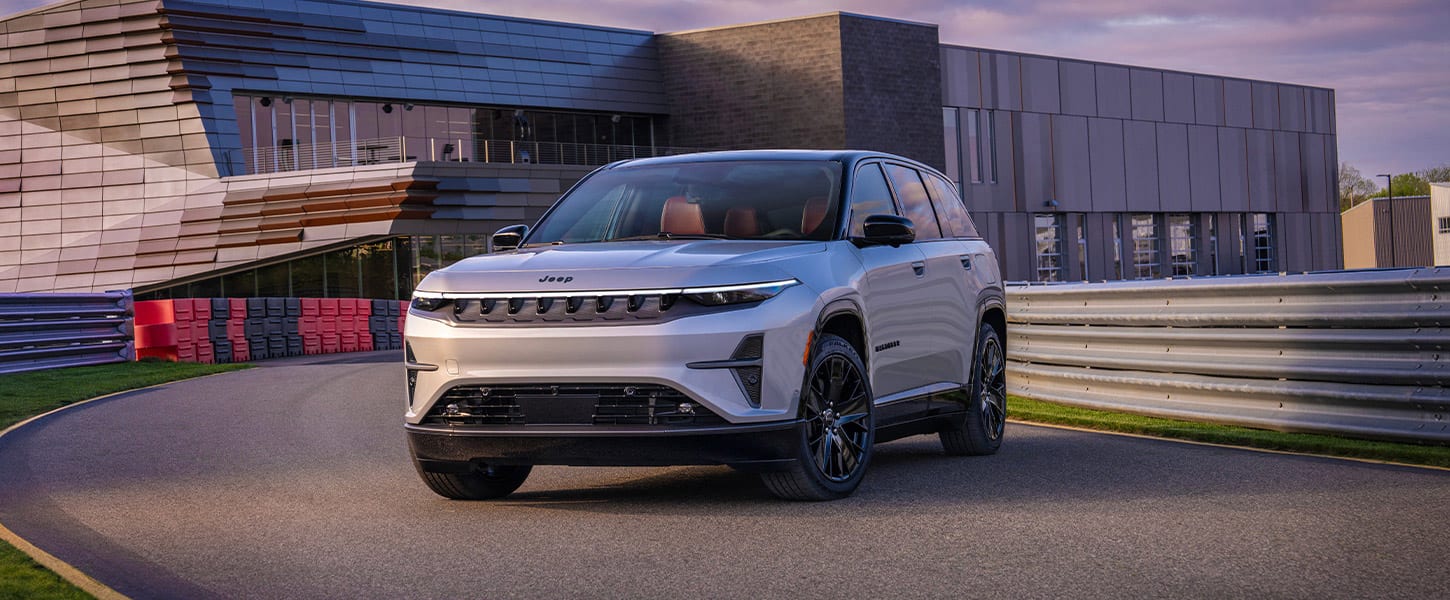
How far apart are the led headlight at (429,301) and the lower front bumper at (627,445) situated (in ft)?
1.97

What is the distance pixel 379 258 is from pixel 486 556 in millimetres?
50219

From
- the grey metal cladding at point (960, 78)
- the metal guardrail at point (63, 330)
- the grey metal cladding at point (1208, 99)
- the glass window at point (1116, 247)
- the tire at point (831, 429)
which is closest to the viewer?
the tire at point (831, 429)

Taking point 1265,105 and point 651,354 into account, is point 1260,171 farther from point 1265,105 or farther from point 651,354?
point 651,354

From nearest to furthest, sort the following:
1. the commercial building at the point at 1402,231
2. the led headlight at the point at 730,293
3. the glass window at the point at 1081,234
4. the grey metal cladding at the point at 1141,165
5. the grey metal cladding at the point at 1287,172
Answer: the led headlight at the point at 730,293, the glass window at the point at 1081,234, the grey metal cladding at the point at 1141,165, the grey metal cladding at the point at 1287,172, the commercial building at the point at 1402,231

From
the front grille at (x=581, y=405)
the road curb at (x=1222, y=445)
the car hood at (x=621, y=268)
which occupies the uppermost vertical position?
the car hood at (x=621, y=268)

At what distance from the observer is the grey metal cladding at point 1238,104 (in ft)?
248

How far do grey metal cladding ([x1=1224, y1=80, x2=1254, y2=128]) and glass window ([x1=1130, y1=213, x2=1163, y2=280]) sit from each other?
7.47 m

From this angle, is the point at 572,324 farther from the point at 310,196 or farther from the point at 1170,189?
the point at 1170,189

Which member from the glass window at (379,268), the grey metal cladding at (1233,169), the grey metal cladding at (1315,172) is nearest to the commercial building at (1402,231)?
the grey metal cladding at (1315,172)

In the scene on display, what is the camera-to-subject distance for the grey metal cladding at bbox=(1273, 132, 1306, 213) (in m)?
78.7

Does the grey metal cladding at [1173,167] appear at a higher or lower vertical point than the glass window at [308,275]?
higher

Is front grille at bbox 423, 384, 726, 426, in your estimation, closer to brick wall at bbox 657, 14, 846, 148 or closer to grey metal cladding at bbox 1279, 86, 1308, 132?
brick wall at bbox 657, 14, 846, 148

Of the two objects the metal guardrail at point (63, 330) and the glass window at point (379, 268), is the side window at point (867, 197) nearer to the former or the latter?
the metal guardrail at point (63, 330)

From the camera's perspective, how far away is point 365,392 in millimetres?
17406
